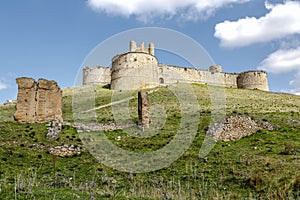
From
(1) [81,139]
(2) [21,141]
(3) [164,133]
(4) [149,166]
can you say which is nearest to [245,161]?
(4) [149,166]

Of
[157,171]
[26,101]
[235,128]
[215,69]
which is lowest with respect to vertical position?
[157,171]

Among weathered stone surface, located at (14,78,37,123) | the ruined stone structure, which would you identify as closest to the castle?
the ruined stone structure

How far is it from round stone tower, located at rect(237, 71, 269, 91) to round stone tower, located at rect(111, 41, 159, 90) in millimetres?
27008

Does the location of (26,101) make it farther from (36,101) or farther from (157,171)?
(157,171)

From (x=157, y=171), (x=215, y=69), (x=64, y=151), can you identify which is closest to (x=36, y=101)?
(x=64, y=151)

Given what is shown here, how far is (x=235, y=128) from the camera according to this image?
17.6 metres

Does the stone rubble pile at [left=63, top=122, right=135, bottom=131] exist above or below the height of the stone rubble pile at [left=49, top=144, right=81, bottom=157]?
above

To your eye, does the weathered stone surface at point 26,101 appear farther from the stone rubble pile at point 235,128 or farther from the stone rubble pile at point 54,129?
the stone rubble pile at point 235,128

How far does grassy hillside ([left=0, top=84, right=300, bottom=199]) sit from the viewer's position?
27.2ft

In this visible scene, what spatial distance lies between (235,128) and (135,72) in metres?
36.2

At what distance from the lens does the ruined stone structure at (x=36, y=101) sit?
786 inches

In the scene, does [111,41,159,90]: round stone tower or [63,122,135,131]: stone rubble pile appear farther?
[111,41,159,90]: round stone tower

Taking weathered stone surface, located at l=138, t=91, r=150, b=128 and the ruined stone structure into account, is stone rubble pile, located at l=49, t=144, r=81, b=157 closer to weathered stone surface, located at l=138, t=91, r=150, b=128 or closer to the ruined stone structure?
the ruined stone structure

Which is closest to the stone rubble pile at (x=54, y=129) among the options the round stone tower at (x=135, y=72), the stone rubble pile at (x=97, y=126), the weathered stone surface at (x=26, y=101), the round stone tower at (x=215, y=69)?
the stone rubble pile at (x=97, y=126)
